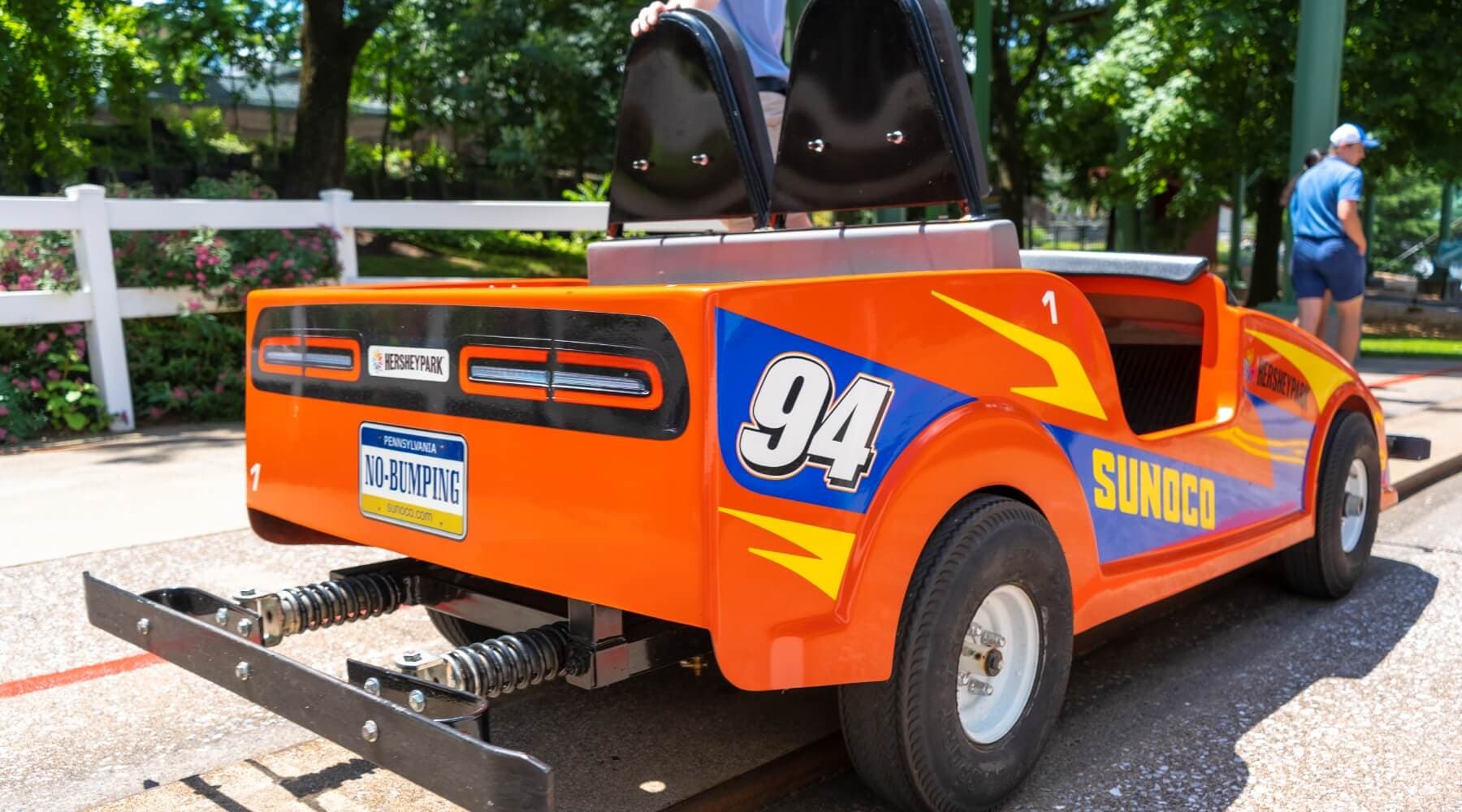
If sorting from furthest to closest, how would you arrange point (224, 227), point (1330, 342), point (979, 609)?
point (1330, 342), point (224, 227), point (979, 609)

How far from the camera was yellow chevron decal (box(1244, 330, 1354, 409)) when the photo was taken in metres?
4.30

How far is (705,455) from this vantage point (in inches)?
90.1

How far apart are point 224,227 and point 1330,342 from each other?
8490mm

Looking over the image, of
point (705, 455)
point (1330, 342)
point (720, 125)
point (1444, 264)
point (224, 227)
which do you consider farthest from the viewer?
point (1444, 264)

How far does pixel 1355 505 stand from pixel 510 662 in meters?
3.76

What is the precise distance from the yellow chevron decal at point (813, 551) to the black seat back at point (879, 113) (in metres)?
1.18

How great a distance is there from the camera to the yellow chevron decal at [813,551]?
2363 millimetres

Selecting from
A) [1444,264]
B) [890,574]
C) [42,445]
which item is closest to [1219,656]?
[890,574]

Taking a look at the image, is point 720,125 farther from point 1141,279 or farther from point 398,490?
point 1141,279

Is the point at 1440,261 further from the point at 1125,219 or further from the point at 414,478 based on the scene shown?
the point at 414,478

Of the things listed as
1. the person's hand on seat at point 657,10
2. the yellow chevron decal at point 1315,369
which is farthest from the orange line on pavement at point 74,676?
the yellow chevron decal at point 1315,369

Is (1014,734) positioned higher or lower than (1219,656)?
higher

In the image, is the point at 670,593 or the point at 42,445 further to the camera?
the point at 42,445

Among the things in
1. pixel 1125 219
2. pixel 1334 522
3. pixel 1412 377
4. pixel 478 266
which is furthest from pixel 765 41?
pixel 1125 219
